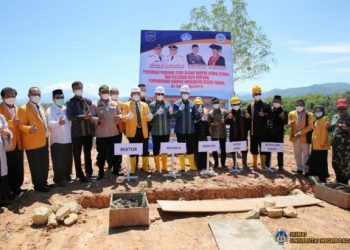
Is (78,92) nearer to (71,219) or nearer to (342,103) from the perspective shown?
(71,219)

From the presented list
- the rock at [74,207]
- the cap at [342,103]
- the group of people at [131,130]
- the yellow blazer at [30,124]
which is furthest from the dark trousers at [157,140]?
the cap at [342,103]

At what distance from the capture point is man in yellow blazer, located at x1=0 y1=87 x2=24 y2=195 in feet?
19.7

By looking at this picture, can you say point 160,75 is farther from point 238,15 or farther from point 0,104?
point 238,15

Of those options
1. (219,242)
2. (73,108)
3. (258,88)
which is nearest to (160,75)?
(258,88)

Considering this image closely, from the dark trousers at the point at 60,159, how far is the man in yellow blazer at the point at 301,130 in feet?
17.7

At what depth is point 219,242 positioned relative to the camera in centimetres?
453

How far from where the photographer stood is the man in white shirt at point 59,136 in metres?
6.57

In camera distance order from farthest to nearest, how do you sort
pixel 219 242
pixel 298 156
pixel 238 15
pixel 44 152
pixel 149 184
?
pixel 238 15 → pixel 298 156 → pixel 149 184 → pixel 44 152 → pixel 219 242

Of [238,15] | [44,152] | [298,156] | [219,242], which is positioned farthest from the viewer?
[238,15]

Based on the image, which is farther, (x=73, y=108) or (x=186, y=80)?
(x=186, y=80)

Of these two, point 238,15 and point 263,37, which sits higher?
point 238,15

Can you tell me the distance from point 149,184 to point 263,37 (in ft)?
41.1

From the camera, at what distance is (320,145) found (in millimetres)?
7312

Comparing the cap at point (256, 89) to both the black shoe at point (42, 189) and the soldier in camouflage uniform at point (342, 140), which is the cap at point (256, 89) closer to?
the soldier in camouflage uniform at point (342, 140)
